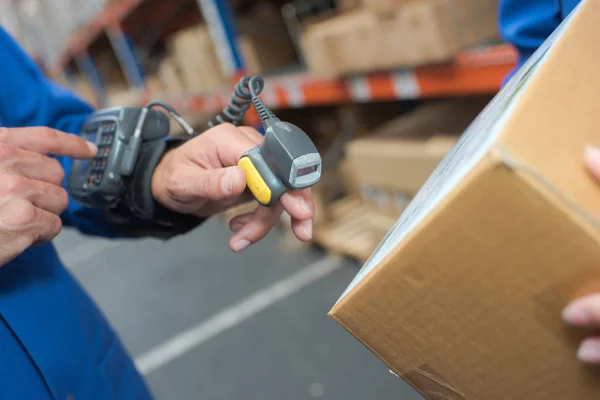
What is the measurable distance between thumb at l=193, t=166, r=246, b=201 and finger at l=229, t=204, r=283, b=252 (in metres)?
0.06

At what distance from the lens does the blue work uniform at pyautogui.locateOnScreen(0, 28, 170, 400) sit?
1.95 feet

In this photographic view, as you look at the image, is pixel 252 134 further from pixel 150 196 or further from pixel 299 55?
pixel 299 55

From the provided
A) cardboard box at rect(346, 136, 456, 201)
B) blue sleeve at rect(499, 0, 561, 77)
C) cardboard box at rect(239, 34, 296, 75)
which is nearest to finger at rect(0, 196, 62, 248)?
blue sleeve at rect(499, 0, 561, 77)

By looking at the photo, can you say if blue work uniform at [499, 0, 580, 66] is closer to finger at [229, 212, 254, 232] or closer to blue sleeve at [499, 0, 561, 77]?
blue sleeve at [499, 0, 561, 77]

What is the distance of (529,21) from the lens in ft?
2.23

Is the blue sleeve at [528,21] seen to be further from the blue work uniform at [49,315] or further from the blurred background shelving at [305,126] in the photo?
the blue work uniform at [49,315]

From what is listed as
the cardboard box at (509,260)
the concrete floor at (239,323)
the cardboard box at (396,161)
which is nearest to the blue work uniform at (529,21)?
the cardboard box at (509,260)

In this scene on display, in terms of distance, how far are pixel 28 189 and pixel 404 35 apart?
0.99m

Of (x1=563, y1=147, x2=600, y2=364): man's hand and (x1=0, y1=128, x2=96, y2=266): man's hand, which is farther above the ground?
(x1=0, y1=128, x2=96, y2=266): man's hand

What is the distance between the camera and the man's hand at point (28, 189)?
506mm

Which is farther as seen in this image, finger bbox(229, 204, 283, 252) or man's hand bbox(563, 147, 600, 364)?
finger bbox(229, 204, 283, 252)

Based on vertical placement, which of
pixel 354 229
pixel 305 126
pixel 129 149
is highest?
pixel 129 149

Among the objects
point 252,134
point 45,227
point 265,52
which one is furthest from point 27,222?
point 265,52

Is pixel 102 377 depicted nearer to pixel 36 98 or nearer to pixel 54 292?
pixel 54 292
